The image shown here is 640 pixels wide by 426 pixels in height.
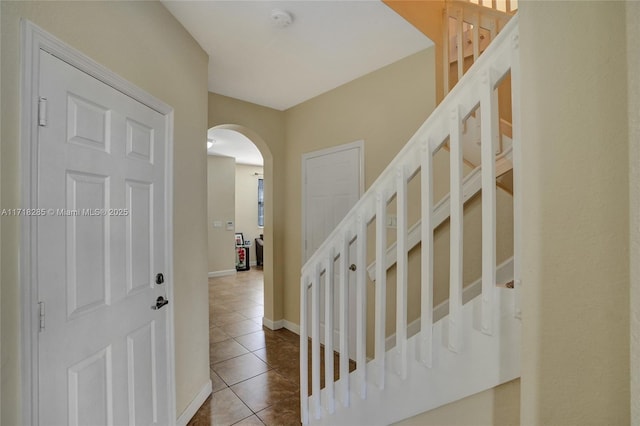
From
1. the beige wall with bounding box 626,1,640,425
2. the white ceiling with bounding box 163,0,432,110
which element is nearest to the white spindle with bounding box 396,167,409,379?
the beige wall with bounding box 626,1,640,425

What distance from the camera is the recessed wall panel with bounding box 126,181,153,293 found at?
139 centimetres

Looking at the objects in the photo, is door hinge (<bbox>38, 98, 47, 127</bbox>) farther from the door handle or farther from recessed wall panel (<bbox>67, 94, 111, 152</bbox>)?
the door handle

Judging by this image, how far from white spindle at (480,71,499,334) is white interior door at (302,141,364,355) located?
66.5 inches

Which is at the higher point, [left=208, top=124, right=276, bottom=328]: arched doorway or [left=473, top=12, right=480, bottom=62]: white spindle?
[left=473, top=12, right=480, bottom=62]: white spindle

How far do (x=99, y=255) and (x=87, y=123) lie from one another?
1.82 feet

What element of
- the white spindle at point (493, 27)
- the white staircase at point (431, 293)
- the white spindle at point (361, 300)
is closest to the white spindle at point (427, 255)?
the white staircase at point (431, 293)

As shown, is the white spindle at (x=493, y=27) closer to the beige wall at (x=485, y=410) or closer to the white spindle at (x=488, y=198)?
the white spindle at (x=488, y=198)

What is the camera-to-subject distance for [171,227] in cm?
169

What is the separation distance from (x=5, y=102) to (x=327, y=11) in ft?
5.36

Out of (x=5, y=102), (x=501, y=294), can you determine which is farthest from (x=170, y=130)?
(x=501, y=294)

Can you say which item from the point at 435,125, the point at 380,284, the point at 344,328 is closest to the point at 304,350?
the point at 344,328

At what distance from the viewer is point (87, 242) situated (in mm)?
1160

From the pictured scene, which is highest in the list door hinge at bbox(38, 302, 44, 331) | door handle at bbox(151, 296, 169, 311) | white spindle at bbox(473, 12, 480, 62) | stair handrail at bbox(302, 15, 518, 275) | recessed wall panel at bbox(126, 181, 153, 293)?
white spindle at bbox(473, 12, 480, 62)

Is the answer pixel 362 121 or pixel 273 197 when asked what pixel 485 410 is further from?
pixel 273 197
